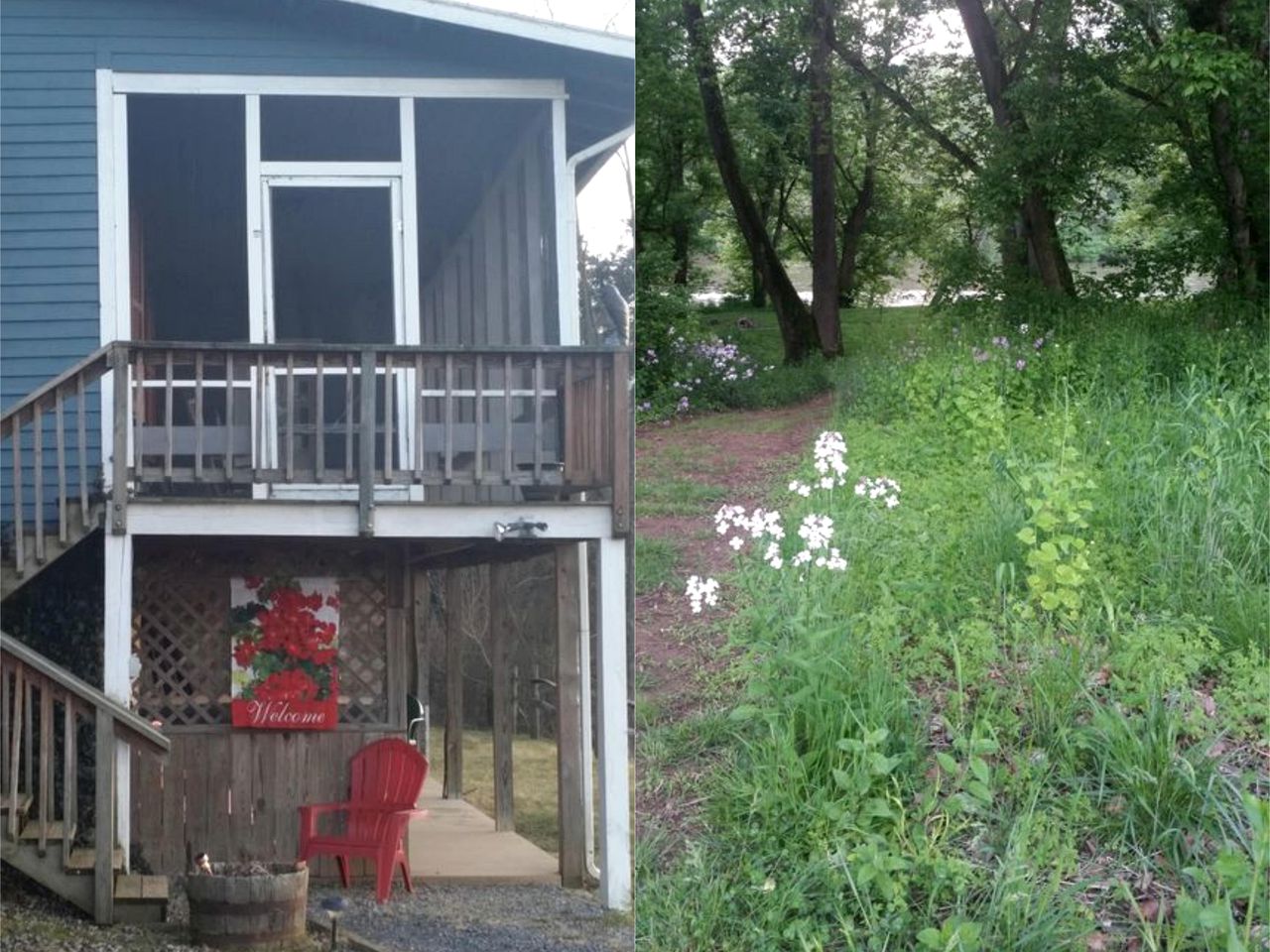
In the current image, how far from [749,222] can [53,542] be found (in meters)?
1.09

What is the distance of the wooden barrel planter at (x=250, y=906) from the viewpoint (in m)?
2.30

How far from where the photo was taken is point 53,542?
2.26 metres

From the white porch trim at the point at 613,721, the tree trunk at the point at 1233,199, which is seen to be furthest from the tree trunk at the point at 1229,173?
the white porch trim at the point at 613,721

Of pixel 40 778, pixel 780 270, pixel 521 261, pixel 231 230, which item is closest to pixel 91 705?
pixel 40 778

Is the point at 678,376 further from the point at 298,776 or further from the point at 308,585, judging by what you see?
the point at 298,776

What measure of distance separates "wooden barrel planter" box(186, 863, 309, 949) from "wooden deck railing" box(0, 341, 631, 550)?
527 mm

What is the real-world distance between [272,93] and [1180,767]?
63.9 inches

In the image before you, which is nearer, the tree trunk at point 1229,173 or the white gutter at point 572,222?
the white gutter at point 572,222

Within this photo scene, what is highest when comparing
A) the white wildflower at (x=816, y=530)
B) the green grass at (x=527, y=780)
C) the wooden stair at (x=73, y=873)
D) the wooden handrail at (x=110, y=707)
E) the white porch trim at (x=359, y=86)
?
the white porch trim at (x=359, y=86)

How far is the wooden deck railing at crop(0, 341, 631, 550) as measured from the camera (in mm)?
2277

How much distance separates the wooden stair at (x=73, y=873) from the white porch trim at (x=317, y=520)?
456 millimetres

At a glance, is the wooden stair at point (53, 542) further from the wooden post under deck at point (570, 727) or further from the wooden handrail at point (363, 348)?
the wooden post under deck at point (570, 727)

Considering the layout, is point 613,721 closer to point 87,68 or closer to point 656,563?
point 656,563

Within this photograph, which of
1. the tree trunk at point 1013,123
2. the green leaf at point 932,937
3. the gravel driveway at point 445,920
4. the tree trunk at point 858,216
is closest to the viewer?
the green leaf at point 932,937
